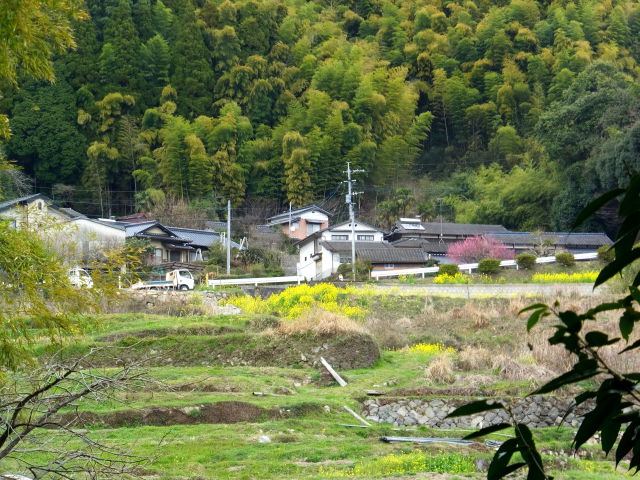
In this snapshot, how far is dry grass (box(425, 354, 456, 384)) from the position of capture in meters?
13.4

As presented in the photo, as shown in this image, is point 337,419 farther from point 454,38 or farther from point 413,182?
point 454,38

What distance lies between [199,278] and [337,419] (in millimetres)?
19407

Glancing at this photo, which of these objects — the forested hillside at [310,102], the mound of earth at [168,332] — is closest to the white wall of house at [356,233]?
the forested hillside at [310,102]

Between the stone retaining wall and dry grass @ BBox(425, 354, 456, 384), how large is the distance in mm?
1568

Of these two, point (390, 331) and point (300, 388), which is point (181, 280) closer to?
point (390, 331)

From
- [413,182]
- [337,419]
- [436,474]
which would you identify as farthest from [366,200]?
[436,474]

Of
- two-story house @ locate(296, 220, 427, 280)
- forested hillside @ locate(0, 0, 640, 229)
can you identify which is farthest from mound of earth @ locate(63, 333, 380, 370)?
forested hillside @ locate(0, 0, 640, 229)

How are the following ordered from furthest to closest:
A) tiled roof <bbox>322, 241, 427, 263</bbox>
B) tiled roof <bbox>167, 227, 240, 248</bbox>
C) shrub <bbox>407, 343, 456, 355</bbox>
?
tiled roof <bbox>167, 227, 240, 248</bbox> → tiled roof <bbox>322, 241, 427, 263</bbox> → shrub <bbox>407, 343, 456, 355</bbox>

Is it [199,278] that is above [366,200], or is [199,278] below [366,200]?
below

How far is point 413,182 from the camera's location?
167ft

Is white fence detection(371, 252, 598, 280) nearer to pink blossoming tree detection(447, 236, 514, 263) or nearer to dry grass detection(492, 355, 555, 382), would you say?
pink blossoming tree detection(447, 236, 514, 263)

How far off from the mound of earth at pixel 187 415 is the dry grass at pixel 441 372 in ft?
12.0

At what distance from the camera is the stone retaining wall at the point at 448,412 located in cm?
1141

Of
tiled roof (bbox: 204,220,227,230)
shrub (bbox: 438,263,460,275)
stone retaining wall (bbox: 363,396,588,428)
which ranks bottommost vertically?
stone retaining wall (bbox: 363,396,588,428)
